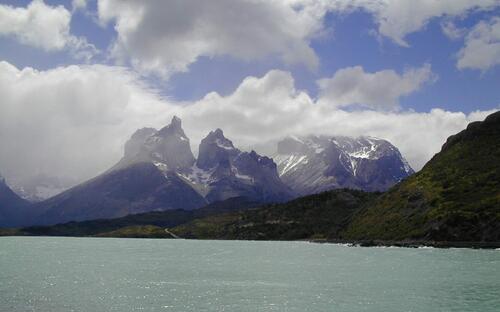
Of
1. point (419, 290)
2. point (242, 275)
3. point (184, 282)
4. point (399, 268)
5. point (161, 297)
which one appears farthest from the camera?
point (399, 268)

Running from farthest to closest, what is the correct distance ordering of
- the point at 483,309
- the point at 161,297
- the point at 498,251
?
the point at 498,251
the point at 161,297
the point at 483,309

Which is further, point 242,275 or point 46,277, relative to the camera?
point 242,275

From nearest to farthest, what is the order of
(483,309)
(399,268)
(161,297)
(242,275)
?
(483,309), (161,297), (242,275), (399,268)

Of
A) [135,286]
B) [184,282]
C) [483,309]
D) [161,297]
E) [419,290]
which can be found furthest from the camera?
[184,282]

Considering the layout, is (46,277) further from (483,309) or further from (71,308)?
(483,309)

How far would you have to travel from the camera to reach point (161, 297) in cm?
8444

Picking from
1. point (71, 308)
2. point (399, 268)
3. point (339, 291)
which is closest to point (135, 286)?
point (71, 308)

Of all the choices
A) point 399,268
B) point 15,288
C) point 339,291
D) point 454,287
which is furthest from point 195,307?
point 399,268

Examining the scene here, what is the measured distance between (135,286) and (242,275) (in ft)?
97.5

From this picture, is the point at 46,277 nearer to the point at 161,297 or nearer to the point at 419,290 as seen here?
the point at 161,297

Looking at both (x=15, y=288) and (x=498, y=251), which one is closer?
(x=15, y=288)

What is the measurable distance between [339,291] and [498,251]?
111 meters

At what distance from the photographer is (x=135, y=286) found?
99.6m

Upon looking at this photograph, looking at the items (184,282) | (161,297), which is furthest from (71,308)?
(184,282)
